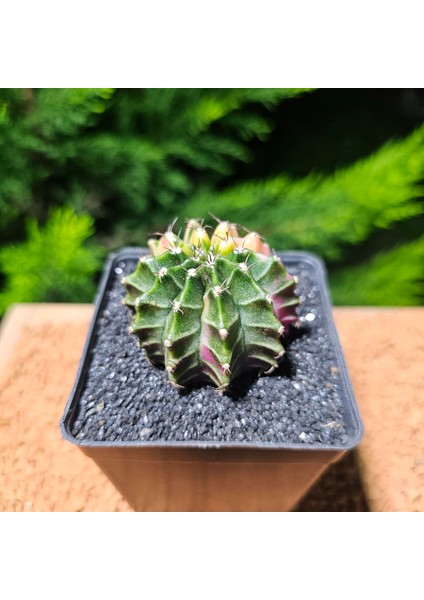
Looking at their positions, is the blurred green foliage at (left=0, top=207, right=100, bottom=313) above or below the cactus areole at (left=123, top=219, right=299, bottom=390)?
below

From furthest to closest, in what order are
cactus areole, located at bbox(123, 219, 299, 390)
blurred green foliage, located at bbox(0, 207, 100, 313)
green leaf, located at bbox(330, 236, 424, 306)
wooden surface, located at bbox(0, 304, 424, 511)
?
green leaf, located at bbox(330, 236, 424, 306) < blurred green foliage, located at bbox(0, 207, 100, 313) < wooden surface, located at bbox(0, 304, 424, 511) < cactus areole, located at bbox(123, 219, 299, 390)

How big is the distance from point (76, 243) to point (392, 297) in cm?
100

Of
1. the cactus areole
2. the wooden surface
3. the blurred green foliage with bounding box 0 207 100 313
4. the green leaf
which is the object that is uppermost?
the cactus areole

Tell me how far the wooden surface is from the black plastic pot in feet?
0.49

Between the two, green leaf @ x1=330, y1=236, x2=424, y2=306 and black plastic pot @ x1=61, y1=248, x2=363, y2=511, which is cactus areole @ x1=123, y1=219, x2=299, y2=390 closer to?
black plastic pot @ x1=61, y1=248, x2=363, y2=511

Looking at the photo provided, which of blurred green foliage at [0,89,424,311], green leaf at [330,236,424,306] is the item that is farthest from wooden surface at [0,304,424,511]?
green leaf at [330,236,424,306]

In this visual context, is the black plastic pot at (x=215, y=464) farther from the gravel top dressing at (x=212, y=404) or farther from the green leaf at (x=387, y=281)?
the green leaf at (x=387, y=281)

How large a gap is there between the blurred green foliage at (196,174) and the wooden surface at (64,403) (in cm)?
20

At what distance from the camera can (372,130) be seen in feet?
5.61

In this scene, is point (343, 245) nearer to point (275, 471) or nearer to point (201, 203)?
point (201, 203)

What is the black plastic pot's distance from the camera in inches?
27.7

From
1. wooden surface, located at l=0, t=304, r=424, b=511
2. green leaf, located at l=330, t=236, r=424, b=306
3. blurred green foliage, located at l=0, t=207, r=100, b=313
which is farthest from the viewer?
green leaf, located at l=330, t=236, r=424, b=306

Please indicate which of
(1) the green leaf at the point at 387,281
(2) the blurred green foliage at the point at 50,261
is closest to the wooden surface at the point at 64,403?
(2) the blurred green foliage at the point at 50,261

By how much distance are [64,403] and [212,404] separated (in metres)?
0.44
